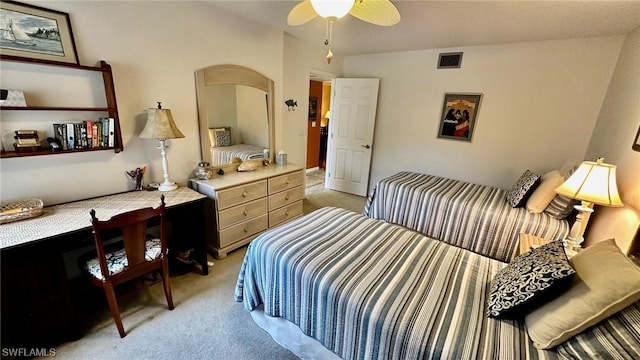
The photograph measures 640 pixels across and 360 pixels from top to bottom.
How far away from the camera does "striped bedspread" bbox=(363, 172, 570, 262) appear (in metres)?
2.31

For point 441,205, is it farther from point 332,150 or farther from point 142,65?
point 142,65

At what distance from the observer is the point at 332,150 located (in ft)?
15.4

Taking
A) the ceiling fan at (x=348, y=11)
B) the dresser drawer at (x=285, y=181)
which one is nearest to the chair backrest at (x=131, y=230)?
the dresser drawer at (x=285, y=181)

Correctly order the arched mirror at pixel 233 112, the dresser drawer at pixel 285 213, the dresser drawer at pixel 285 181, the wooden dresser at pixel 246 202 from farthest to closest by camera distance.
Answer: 1. the dresser drawer at pixel 285 213
2. the dresser drawer at pixel 285 181
3. the arched mirror at pixel 233 112
4. the wooden dresser at pixel 246 202

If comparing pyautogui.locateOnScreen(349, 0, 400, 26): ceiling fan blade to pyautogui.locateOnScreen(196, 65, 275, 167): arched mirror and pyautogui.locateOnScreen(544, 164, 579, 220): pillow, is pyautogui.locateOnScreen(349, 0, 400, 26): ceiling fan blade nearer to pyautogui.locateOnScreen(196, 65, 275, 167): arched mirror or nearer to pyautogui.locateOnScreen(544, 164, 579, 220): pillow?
pyautogui.locateOnScreen(196, 65, 275, 167): arched mirror

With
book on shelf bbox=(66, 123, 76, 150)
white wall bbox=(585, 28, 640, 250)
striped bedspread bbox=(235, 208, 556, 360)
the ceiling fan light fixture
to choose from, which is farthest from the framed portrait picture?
book on shelf bbox=(66, 123, 76, 150)

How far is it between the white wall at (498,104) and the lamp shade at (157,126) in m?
3.17

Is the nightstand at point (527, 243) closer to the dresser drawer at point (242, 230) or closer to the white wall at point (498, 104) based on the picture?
the white wall at point (498, 104)

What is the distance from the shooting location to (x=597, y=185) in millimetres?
1547

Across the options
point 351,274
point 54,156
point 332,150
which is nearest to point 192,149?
point 54,156

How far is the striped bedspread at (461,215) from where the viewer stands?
2.31 meters

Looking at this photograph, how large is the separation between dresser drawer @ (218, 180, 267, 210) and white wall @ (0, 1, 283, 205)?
0.55 metres

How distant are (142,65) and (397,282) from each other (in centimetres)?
253

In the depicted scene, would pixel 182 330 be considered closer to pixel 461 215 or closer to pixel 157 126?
pixel 157 126
